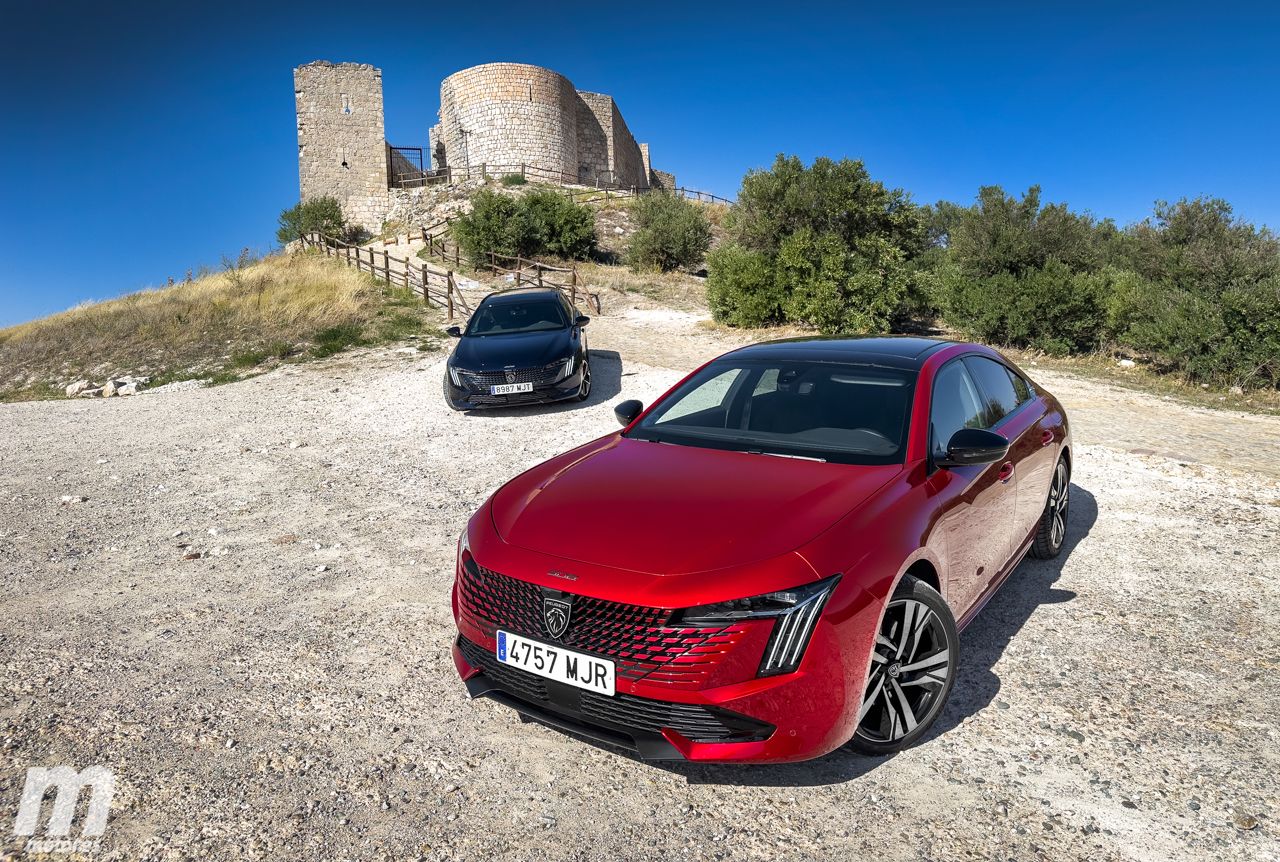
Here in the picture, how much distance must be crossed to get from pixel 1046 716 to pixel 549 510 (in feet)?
7.21

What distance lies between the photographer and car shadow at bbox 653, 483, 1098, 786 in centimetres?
266

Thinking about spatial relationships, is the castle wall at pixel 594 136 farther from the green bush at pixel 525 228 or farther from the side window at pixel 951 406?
the side window at pixel 951 406

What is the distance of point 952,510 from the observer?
3.01m

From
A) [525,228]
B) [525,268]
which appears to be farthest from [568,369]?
[525,228]

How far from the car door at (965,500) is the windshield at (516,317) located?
737 centimetres

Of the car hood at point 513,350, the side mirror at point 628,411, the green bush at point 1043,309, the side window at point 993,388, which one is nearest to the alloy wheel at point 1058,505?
the side window at point 993,388

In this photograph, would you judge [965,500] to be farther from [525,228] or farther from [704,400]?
[525,228]

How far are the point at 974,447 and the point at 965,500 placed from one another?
261 millimetres

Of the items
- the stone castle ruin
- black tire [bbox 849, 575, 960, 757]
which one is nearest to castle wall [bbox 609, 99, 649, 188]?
the stone castle ruin

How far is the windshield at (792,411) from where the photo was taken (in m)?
3.22

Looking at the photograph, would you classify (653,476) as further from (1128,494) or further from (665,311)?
(665,311)

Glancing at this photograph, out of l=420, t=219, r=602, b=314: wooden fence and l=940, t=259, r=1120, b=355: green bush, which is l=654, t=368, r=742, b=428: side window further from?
l=420, t=219, r=602, b=314: wooden fence

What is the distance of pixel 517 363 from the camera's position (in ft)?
30.1

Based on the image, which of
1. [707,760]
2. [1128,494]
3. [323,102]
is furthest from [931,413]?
[323,102]
